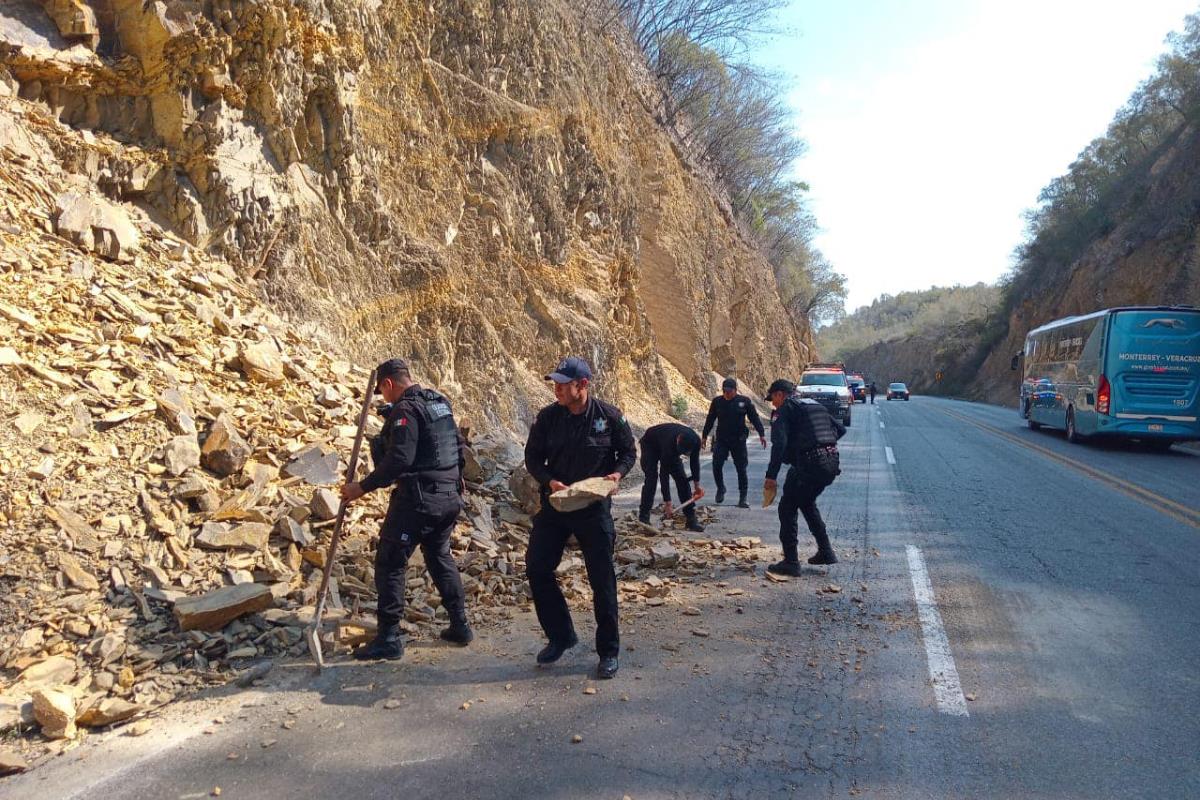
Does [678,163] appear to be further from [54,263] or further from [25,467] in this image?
[25,467]

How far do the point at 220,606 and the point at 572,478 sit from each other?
224 cm

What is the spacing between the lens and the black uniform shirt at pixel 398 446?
15.4 feet

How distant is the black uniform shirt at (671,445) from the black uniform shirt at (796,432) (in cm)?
173

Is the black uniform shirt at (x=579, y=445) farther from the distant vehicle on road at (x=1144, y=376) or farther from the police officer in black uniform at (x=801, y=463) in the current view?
the distant vehicle on road at (x=1144, y=376)

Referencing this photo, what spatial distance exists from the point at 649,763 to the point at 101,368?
536cm

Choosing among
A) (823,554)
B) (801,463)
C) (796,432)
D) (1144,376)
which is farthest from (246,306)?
(1144,376)

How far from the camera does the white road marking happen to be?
13.5 feet

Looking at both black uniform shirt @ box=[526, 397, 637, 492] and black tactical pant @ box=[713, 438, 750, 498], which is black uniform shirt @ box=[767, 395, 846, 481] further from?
black tactical pant @ box=[713, 438, 750, 498]

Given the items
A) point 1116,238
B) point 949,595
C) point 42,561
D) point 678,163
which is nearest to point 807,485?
point 949,595

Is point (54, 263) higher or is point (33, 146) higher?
point (33, 146)

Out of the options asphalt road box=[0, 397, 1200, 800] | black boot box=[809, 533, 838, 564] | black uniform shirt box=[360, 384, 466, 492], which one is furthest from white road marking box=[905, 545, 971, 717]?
black uniform shirt box=[360, 384, 466, 492]

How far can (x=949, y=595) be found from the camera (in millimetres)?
6023

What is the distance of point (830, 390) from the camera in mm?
22766

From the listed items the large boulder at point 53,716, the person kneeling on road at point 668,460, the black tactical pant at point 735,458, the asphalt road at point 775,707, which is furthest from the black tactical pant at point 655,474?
the large boulder at point 53,716
